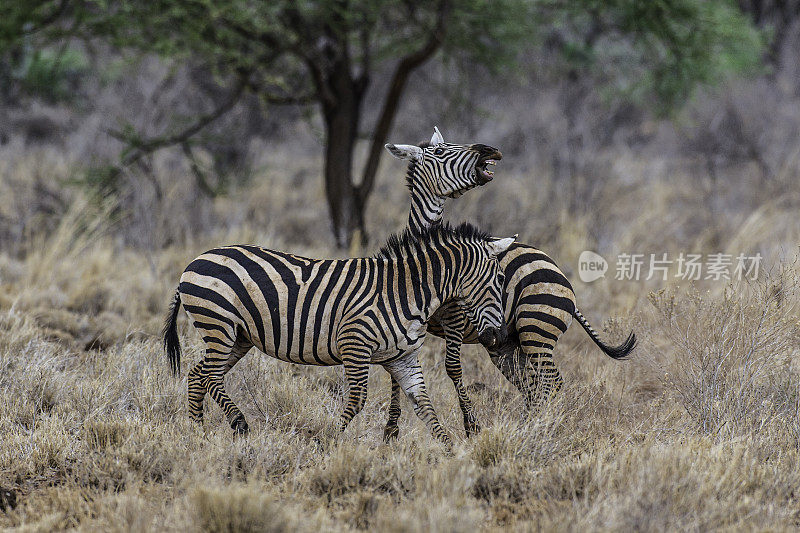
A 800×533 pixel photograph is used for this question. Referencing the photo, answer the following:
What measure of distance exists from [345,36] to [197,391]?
6330 millimetres

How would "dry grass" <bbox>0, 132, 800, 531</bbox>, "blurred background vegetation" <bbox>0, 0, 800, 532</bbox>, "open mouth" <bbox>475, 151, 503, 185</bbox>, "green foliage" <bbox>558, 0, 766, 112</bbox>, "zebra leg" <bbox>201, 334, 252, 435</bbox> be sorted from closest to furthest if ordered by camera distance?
1. "dry grass" <bbox>0, 132, 800, 531</bbox>
2. "blurred background vegetation" <bbox>0, 0, 800, 532</bbox>
3. "zebra leg" <bbox>201, 334, 252, 435</bbox>
4. "open mouth" <bbox>475, 151, 503, 185</bbox>
5. "green foliage" <bbox>558, 0, 766, 112</bbox>

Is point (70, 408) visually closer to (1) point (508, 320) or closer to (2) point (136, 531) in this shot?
(2) point (136, 531)

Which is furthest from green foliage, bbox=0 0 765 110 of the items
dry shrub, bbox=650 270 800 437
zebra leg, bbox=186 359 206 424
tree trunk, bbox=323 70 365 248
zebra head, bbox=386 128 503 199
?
dry shrub, bbox=650 270 800 437

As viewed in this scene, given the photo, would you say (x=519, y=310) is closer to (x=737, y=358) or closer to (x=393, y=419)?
(x=393, y=419)

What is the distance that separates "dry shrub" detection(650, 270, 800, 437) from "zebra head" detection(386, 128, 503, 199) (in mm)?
1877

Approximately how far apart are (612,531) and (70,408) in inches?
140

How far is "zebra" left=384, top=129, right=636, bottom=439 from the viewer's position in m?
4.96

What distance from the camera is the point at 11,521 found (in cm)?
386

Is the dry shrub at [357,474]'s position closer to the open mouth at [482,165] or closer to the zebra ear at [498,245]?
the zebra ear at [498,245]

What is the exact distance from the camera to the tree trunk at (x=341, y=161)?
34.2 ft

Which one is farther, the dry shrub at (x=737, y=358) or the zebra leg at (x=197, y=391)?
the dry shrub at (x=737, y=358)

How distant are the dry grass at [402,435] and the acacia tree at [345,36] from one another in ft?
9.82

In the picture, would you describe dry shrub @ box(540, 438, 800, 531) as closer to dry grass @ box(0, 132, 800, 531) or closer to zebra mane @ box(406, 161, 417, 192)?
dry grass @ box(0, 132, 800, 531)

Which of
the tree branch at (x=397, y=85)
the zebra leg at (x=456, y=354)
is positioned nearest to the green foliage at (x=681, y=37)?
the tree branch at (x=397, y=85)
